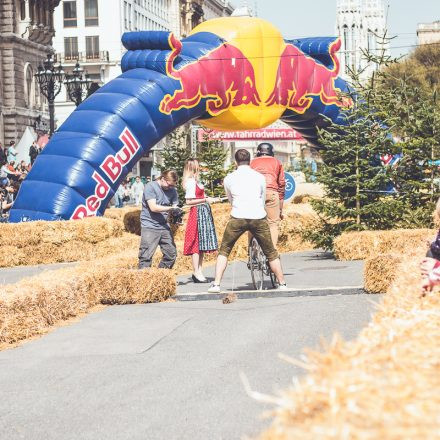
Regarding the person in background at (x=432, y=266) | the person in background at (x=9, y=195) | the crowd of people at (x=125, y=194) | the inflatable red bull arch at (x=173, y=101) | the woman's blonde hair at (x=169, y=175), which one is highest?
the inflatable red bull arch at (x=173, y=101)

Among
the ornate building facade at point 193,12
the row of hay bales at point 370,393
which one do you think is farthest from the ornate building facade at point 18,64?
the row of hay bales at point 370,393

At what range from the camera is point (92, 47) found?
283 ft

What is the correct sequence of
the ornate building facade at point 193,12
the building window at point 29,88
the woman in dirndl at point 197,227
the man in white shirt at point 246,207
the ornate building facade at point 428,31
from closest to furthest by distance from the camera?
1. the man in white shirt at point 246,207
2. the woman in dirndl at point 197,227
3. the building window at point 29,88
4. the ornate building facade at point 193,12
5. the ornate building facade at point 428,31

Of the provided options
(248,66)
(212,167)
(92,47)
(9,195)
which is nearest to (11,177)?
(9,195)

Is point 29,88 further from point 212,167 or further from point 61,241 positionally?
point 61,241

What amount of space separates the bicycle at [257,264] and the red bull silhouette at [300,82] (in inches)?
508

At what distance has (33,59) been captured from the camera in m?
55.5

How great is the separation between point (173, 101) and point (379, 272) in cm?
1212

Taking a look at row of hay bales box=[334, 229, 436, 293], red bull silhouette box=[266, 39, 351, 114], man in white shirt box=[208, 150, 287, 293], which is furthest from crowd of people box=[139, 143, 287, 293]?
red bull silhouette box=[266, 39, 351, 114]

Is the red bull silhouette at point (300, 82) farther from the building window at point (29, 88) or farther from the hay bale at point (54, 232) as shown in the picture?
Answer: the building window at point (29, 88)

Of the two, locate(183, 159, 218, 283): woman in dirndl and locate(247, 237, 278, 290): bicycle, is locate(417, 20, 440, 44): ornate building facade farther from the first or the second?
locate(247, 237, 278, 290): bicycle

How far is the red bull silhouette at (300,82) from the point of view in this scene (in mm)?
26375

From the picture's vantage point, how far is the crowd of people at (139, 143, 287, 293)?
12727mm

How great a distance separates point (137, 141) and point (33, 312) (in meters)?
12.6
